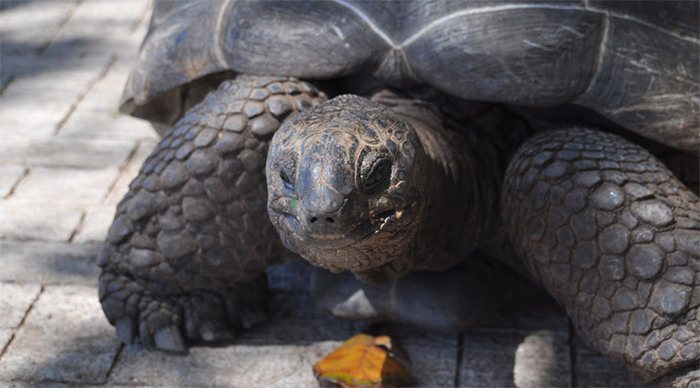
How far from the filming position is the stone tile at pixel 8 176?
17.2ft

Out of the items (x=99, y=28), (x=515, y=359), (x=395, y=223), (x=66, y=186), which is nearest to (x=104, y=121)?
(x=66, y=186)

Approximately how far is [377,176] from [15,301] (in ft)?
5.42

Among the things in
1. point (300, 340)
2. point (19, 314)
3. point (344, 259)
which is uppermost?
point (344, 259)

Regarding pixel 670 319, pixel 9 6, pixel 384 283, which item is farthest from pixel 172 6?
pixel 9 6

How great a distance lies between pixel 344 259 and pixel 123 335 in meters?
1.06

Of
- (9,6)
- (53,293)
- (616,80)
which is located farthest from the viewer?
(9,6)

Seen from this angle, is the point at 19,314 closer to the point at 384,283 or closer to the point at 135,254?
the point at 135,254

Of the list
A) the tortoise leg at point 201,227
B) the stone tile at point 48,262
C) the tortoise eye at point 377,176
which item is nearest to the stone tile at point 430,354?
the tortoise leg at point 201,227

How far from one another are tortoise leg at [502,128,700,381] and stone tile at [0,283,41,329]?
1599 millimetres

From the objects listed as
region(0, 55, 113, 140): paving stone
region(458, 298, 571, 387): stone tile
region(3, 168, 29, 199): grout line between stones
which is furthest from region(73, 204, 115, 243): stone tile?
region(458, 298, 571, 387): stone tile

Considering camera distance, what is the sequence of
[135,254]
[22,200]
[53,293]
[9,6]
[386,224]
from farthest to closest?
1. [9,6]
2. [22,200]
3. [53,293]
4. [135,254]
5. [386,224]

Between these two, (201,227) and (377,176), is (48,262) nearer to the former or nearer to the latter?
(201,227)

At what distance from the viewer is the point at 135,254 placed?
13.9 feet

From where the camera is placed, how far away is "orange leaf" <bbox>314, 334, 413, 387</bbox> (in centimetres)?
395
